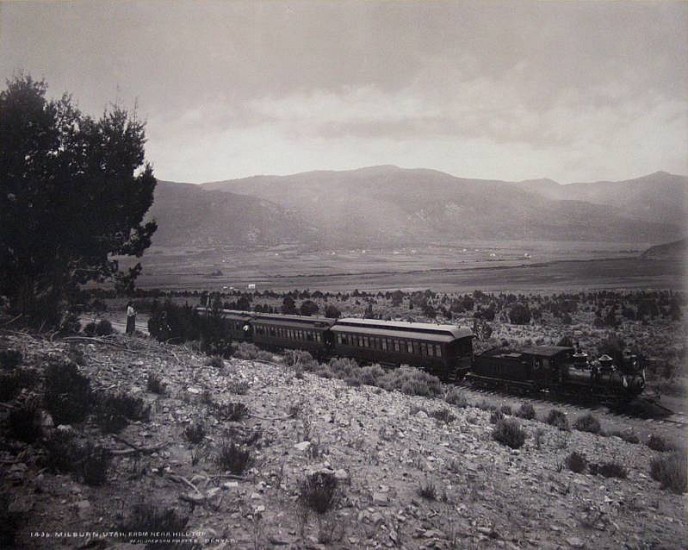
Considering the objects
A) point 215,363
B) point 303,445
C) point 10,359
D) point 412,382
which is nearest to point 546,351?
point 412,382

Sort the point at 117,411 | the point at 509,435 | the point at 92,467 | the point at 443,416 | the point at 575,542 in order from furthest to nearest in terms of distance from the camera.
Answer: the point at 443,416
the point at 509,435
the point at 117,411
the point at 575,542
the point at 92,467

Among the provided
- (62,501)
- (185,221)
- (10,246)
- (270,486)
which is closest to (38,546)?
(62,501)

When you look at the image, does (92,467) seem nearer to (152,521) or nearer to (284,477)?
(152,521)

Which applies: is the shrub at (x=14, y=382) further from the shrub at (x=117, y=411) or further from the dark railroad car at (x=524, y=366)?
the dark railroad car at (x=524, y=366)

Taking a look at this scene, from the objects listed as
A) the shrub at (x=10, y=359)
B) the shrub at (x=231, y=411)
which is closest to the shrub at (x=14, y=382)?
the shrub at (x=10, y=359)

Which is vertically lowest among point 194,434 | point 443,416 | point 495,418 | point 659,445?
point 659,445

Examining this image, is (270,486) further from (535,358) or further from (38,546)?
(535,358)

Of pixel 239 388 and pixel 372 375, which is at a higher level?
pixel 239 388
